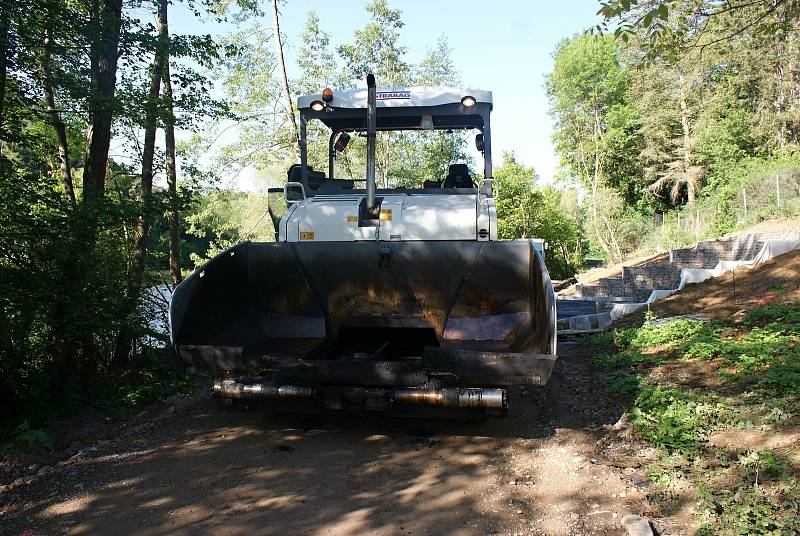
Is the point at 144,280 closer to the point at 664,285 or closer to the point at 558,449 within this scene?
the point at 558,449

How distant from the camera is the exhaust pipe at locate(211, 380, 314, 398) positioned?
15.8 feet

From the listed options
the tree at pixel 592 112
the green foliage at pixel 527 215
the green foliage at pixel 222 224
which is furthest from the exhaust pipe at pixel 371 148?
the tree at pixel 592 112

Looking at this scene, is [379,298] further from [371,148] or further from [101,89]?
[101,89]

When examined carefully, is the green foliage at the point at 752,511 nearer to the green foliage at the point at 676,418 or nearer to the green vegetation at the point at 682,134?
the green foliage at the point at 676,418

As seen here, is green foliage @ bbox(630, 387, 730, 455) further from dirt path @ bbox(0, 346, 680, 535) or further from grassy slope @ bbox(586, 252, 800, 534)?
dirt path @ bbox(0, 346, 680, 535)

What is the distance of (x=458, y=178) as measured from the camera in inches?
289

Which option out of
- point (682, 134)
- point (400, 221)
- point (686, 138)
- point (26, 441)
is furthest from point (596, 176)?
point (26, 441)

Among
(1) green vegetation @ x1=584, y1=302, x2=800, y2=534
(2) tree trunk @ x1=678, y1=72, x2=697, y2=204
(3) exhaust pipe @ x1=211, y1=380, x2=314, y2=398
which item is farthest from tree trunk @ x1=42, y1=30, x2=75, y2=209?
(2) tree trunk @ x1=678, y1=72, x2=697, y2=204

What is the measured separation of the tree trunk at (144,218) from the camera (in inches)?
277

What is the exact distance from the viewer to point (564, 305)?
46.5ft

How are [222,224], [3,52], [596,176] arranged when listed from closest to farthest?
1. [3,52]
2. [222,224]
3. [596,176]

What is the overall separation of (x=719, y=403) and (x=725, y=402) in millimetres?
101

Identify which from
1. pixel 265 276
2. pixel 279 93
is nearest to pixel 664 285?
pixel 265 276

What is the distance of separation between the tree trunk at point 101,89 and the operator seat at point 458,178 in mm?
3837
